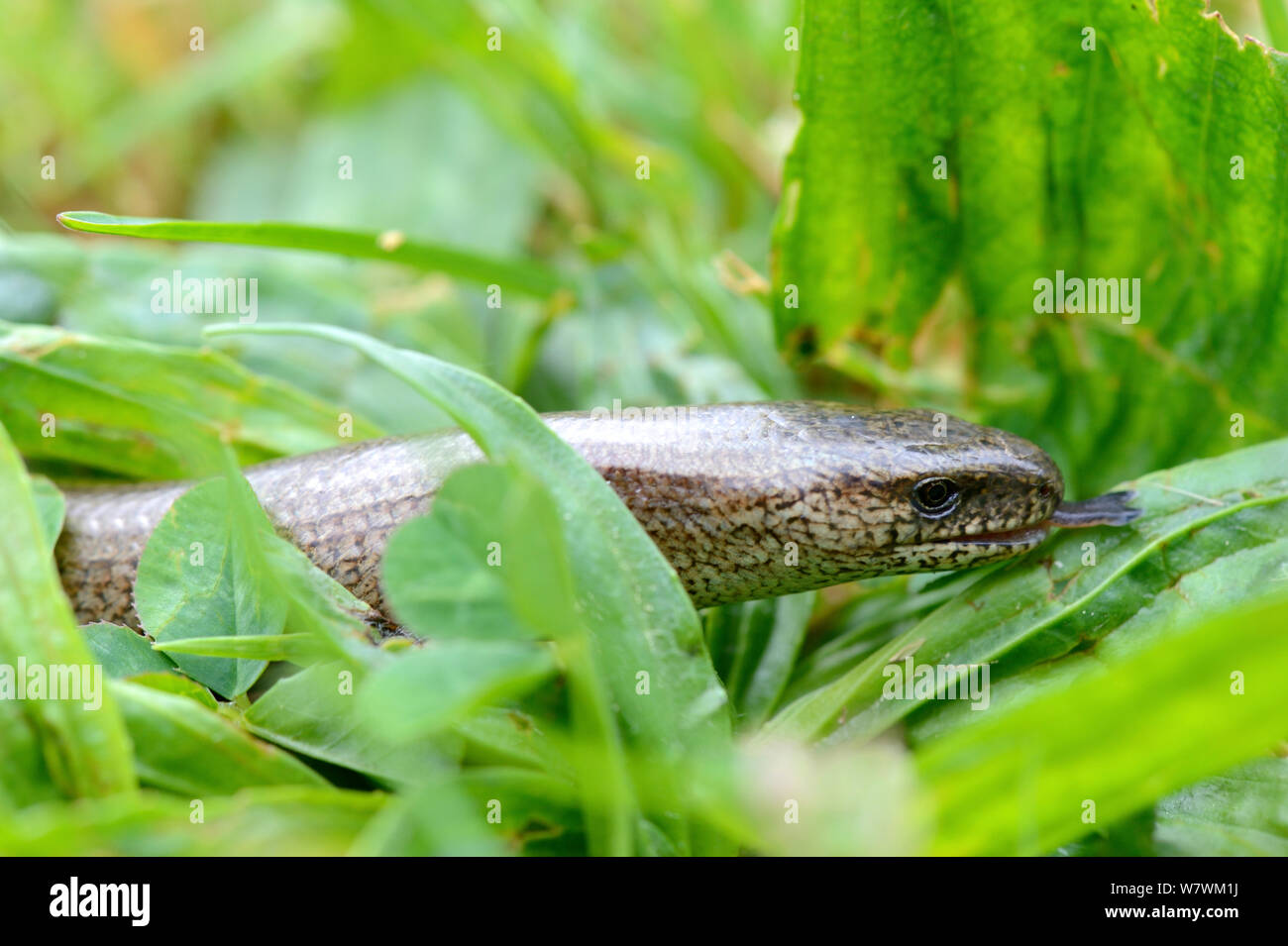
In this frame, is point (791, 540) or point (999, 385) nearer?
point (791, 540)

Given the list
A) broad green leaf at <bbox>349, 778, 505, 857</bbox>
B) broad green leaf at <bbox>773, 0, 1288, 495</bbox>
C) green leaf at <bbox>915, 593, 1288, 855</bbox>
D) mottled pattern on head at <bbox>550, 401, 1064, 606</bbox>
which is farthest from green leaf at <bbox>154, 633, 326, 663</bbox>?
broad green leaf at <bbox>773, 0, 1288, 495</bbox>

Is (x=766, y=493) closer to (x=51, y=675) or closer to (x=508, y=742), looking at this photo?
(x=508, y=742)

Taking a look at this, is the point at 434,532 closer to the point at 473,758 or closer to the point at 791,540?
the point at 473,758

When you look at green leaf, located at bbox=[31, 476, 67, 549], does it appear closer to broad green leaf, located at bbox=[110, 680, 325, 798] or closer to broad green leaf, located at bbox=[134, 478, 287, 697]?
broad green leaf, located at bbox=[134, 478, 287, 697]

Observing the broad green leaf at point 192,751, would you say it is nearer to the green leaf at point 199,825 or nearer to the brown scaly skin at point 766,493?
the green leaf at point 199,825
